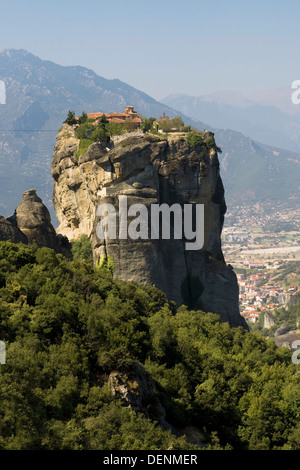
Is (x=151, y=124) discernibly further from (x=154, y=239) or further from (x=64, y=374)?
(x=64, y=374)

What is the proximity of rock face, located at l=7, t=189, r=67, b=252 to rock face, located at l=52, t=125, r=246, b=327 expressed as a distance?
13.6ft

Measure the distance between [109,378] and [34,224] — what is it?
22365mm

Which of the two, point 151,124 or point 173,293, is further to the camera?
point 151,124

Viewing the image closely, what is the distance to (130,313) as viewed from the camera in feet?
102

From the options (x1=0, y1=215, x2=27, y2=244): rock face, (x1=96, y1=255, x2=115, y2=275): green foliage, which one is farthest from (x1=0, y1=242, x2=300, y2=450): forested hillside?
(x1=96, y1=255, x2=115, y2=275): green foliage

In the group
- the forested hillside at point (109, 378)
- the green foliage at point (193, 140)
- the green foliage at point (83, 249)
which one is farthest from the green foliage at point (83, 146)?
the forested hillside at point (109, 378)

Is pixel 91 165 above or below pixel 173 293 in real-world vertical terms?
above

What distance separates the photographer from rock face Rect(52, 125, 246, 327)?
48.8 metres

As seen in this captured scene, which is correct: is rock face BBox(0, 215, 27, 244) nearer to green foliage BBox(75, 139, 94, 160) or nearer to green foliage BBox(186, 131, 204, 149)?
green foliage BBox(75, 139, 94, 160)

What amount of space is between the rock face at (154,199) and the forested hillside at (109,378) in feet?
37.7

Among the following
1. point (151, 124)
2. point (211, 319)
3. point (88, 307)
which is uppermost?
point (151, 124)

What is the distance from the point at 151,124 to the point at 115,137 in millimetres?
5298
